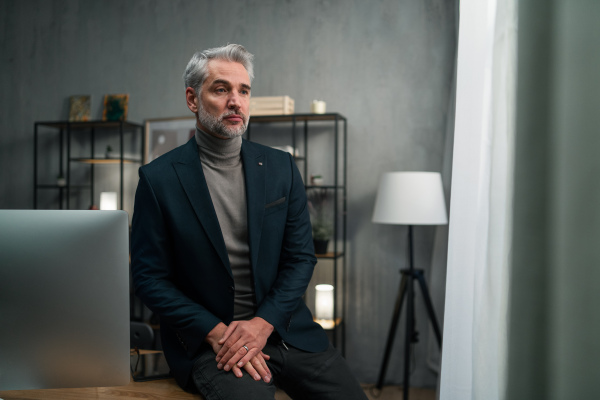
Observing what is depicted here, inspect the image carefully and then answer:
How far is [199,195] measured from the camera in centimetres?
158

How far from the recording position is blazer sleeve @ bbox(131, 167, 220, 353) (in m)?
1.47

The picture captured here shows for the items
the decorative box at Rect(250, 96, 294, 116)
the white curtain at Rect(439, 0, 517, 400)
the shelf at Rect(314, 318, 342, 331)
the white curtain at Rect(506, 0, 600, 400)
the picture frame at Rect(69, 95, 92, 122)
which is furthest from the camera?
the picture frame at Rect(69, 95, 92, 122)

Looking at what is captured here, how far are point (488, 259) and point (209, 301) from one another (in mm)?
898

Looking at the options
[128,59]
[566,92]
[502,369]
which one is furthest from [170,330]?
[128,59]

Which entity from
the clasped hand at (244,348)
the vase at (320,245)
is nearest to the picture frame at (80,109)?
the vase at (320,245)

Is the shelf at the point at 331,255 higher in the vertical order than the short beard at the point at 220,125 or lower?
lower

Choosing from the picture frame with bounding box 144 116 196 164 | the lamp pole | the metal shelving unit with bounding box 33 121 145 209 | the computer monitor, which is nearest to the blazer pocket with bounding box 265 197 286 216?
the computer monitor

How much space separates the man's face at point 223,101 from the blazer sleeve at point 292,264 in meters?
0.28

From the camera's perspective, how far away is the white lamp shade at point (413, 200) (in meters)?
2.99

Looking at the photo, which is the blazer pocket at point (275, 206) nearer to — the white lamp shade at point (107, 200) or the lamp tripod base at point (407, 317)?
the lamp tripod base at point (407, 317)

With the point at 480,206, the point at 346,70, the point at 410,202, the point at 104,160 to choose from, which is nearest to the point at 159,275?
the point at 480,206

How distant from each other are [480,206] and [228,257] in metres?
0.80

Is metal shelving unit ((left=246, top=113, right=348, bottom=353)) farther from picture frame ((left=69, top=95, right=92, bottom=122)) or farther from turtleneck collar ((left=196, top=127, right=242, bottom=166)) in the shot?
turtleneck collar ((left=196, top=127, right=242, bottom=166))

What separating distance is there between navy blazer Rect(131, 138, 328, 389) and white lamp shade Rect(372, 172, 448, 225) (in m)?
1.47
